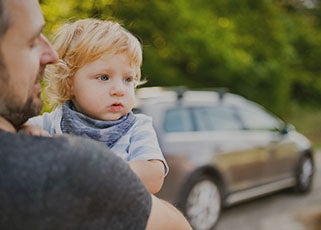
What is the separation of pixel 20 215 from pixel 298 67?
2499 centimetres

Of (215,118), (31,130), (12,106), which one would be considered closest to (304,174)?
(215,118)

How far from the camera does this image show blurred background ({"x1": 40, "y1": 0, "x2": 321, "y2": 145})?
43.0ft

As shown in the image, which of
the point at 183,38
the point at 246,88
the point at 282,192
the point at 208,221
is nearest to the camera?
the point at 208,221

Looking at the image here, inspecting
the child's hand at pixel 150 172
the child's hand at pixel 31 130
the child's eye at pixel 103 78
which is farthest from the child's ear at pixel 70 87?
the child's hand at pixel 31 130

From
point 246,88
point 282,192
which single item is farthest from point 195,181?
point 246,88

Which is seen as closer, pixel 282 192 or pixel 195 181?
pixel 195 181

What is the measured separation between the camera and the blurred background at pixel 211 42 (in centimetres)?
1312

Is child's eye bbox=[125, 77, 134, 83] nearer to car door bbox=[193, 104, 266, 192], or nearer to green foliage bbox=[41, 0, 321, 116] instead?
car door bbox=[193, 104, 266, 192]

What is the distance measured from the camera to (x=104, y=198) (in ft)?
4.35

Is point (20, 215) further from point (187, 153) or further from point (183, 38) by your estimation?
point (183, 38)

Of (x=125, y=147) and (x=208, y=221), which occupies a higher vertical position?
(x=125, y=147)

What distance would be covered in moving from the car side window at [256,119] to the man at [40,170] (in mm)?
7387

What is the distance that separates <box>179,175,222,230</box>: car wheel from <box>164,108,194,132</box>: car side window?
57 cm

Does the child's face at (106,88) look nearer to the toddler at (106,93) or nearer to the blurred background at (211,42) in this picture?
the toddler at (106,93)
